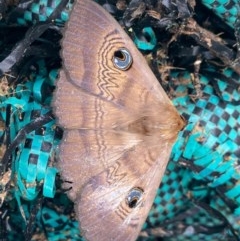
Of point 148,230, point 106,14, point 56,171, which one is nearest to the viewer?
point 106,14

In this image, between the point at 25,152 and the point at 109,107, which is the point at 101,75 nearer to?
the point at 109,107

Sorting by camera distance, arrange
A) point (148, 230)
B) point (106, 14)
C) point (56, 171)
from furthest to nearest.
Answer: point (148, 230) → point (56, 171) → point (106, 14)

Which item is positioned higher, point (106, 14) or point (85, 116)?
point (106, 14)

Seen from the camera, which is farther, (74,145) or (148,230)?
(148,230)

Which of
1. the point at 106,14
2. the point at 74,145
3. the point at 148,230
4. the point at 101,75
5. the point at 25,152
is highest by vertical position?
the point at 106,14

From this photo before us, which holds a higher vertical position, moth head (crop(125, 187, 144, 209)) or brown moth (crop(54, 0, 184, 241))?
brown moth (crop(54, 0, 184, 241))

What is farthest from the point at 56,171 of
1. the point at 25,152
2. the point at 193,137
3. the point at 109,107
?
the point at 193,137

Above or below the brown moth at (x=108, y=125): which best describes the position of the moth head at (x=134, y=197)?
below
